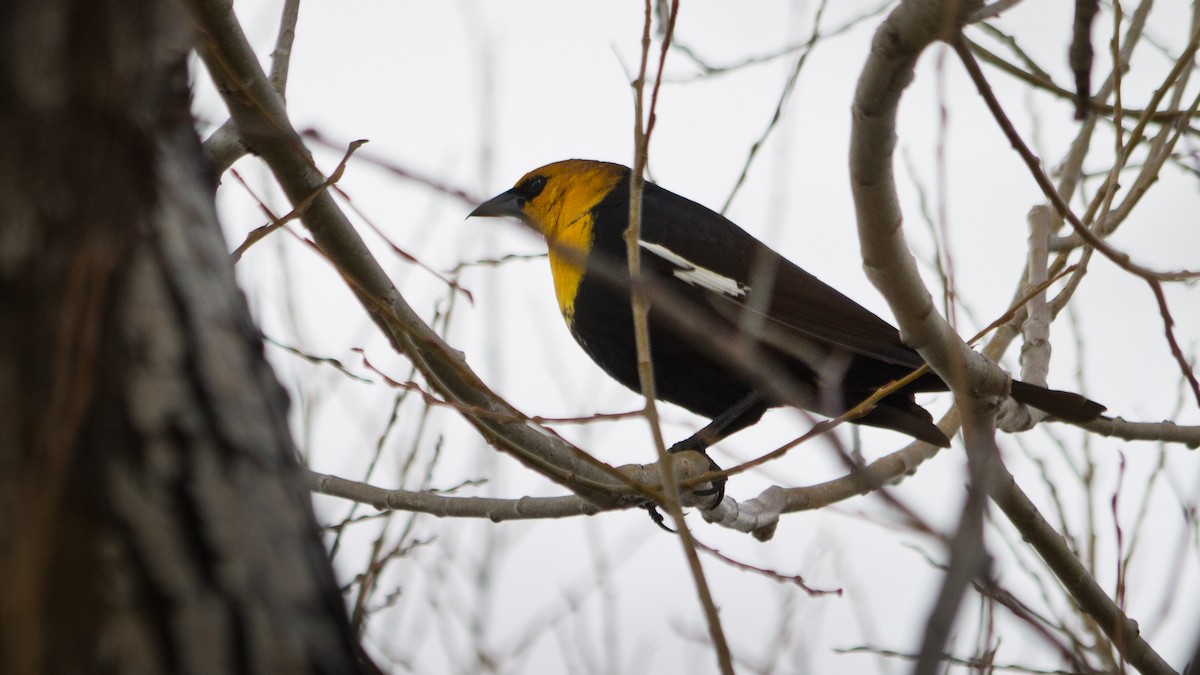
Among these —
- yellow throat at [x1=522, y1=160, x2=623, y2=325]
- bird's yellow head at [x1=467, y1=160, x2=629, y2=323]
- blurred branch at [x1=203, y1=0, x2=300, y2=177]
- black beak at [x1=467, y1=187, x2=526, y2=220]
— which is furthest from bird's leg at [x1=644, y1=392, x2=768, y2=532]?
blurred branch at [x1=203, y1=0, x2=300, y2=177]

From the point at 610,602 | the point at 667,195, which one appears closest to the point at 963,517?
the point at 667,195

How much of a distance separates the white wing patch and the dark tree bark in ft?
8.57

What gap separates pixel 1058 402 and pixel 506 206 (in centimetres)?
239

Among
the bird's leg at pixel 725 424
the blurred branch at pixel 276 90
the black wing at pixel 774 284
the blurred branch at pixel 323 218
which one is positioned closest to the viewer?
the blurred branch at pixel 323 218

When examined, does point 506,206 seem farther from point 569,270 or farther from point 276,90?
point 276,90

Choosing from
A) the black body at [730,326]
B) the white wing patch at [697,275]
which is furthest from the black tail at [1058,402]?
the white wing patch at [697,275]

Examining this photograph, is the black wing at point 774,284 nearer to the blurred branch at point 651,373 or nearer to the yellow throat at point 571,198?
the yellow throat at point 571,198

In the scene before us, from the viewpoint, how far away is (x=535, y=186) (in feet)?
14.8

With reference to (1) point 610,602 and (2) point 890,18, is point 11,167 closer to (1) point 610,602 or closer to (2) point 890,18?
(2) point 890,18

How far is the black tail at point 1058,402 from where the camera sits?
9.14 ft

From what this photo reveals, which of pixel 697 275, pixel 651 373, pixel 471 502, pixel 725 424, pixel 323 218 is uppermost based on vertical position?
pixel 697 275

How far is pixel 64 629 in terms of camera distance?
89cm

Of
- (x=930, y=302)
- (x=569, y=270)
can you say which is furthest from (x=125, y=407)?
(x=569, y=270)

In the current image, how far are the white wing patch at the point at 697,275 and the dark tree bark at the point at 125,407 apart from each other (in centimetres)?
261
